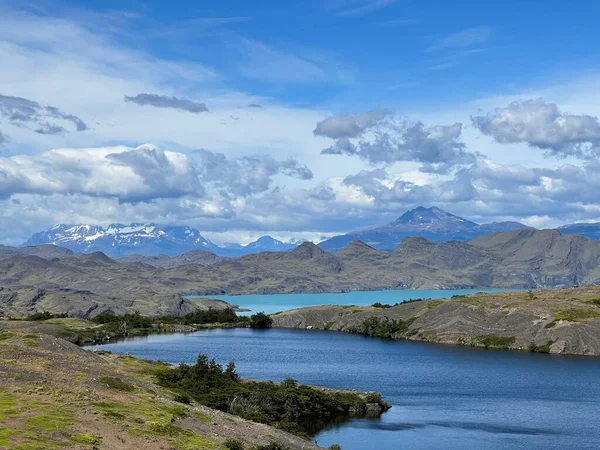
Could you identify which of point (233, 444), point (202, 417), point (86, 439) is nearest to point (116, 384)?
point (202, 417)

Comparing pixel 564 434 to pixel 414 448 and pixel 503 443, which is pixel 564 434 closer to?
pixel 503 443

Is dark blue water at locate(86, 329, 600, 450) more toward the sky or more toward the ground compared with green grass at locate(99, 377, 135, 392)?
more toward the ground

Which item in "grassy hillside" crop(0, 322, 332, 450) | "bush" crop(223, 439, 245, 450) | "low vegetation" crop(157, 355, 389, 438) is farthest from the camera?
"low vegetation" crop(157, 355, 389, 438)

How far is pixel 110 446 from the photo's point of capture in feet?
216

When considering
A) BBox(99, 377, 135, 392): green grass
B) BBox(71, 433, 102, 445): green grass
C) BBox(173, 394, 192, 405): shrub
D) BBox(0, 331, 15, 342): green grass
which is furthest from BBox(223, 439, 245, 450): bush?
BBox(0, 331, 15, 342): green grass

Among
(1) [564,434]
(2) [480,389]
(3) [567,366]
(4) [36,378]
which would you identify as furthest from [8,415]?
(3) [567,366]

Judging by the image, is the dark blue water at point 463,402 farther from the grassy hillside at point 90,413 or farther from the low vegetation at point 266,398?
the grassy hillside at point 90,413

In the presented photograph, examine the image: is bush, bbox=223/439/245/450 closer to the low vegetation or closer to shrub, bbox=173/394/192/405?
shrub, bbox=173/394/192/405

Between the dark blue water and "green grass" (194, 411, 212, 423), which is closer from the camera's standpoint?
"green grass" (194, 411, 212, 423)

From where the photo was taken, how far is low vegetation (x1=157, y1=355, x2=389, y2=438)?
111875 millimetres

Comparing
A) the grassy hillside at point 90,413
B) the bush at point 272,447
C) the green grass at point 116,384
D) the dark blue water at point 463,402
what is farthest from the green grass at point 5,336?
the bush at point 272,447

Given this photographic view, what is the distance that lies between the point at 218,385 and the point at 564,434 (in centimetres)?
5478

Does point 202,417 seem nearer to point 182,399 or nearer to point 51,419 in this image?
point 182,399

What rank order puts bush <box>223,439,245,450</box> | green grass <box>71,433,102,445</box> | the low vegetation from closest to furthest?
green grass <box>71,433,102,445</box> → bush <box>223,439,245,450</box> → the low vegetation
